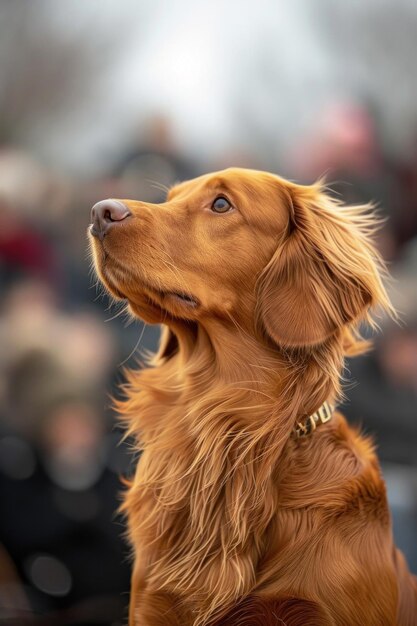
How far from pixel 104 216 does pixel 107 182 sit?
67.1 inches

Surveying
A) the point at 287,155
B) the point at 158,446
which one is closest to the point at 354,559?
the point at 158,446

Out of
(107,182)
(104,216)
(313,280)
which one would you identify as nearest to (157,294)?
(104,216)

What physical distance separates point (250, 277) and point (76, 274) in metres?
1.90

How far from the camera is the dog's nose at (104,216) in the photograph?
4.67 feet

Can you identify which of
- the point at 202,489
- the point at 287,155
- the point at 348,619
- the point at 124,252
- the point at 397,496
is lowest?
the point at 397,496

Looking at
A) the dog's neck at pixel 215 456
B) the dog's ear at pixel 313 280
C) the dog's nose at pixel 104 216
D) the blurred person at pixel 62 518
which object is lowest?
the blurred person at pixel 62 518

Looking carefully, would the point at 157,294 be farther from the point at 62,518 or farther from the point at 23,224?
the point at 23,224

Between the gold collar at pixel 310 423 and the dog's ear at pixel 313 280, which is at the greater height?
the dog's ear at pixel 313 280

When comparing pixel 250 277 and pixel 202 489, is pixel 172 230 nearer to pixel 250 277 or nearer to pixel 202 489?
pixel 250 277

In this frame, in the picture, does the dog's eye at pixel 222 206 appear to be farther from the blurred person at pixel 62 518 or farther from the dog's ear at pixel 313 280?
the blurred person at pixel 62 518

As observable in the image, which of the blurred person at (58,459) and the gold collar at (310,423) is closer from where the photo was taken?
the gold collar at (310,423)

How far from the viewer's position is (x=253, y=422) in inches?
60.4

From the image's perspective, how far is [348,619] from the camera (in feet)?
4.48

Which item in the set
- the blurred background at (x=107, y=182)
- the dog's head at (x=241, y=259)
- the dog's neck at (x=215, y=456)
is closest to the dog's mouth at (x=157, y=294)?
the dog's head at (x=241, y=259)
